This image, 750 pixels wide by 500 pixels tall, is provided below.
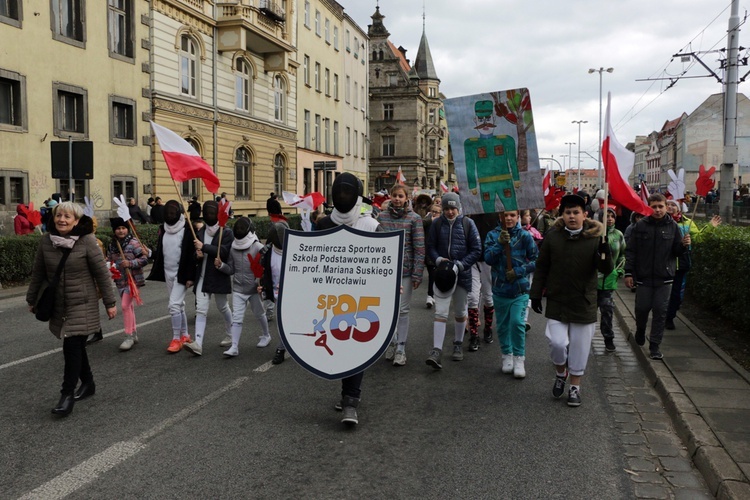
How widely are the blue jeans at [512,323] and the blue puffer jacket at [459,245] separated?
48 centimetres

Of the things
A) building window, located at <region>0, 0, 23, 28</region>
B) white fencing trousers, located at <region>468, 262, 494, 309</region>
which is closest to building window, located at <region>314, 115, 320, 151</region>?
building window, located at <region>0, 0, 23, 28</region>

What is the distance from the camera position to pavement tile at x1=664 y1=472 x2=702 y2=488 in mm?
4105

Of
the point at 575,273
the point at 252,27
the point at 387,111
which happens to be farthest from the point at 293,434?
the point at 387,111

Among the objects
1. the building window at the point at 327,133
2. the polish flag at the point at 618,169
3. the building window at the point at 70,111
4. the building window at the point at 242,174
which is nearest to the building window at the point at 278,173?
the building window at the point at 242,174

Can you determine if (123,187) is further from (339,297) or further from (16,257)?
(339,297)

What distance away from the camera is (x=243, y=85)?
3161 cm

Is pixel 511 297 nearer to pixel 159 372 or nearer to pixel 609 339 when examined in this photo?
pixel 609 339

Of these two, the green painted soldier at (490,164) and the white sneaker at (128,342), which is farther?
the white sneaker at (128,342)

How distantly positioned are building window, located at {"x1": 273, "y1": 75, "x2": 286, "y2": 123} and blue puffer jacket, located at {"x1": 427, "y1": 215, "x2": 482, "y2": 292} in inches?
1165

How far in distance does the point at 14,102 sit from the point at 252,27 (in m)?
12.8

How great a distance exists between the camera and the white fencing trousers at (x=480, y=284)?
26.0ft

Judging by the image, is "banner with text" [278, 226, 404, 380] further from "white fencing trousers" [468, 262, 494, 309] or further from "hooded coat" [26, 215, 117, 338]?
"white fencing trousers" [468, 262, 494, 309]

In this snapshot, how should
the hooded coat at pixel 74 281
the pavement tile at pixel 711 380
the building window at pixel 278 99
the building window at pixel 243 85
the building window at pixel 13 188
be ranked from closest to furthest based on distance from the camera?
1. the hooded coat at pixel 74 281
2. the pavement tile at pixel 711 380
3. the building window at pixel 13 188
4. the building window at pixel 243 85
5. the building window at pixel 278 99

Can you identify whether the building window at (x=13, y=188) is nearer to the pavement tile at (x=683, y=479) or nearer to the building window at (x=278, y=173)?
the building window at (x=278, y=173)
